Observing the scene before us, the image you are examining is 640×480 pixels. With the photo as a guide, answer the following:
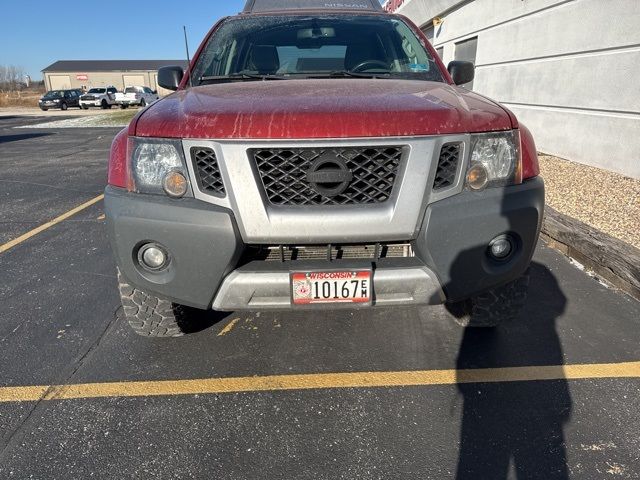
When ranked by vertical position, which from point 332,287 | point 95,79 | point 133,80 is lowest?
point 332,287

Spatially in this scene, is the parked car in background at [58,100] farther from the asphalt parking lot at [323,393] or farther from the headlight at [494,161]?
the headlight at [494,161]

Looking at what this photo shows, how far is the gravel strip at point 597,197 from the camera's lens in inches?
163

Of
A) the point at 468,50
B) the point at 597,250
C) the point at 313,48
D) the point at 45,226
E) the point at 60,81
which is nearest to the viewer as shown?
the point at 313,48

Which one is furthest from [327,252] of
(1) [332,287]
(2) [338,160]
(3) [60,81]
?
(3) [60,81]

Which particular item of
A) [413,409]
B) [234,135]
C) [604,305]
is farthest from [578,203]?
[234,135]

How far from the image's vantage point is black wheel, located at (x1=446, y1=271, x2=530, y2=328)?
2.42 metres

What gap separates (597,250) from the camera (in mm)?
3469

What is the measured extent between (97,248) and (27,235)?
1059 millimetres

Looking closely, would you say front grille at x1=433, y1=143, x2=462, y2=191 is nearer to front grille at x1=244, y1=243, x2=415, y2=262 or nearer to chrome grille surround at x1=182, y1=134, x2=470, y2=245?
chrome grille surround at x1=182, y1=134, x2=470, y2=245

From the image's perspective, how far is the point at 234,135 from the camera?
186 centimetres

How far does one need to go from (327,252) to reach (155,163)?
34.8 inches

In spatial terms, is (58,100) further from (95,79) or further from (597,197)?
(597,197)

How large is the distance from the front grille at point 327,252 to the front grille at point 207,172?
1.04 feet

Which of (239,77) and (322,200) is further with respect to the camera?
(239,77)
